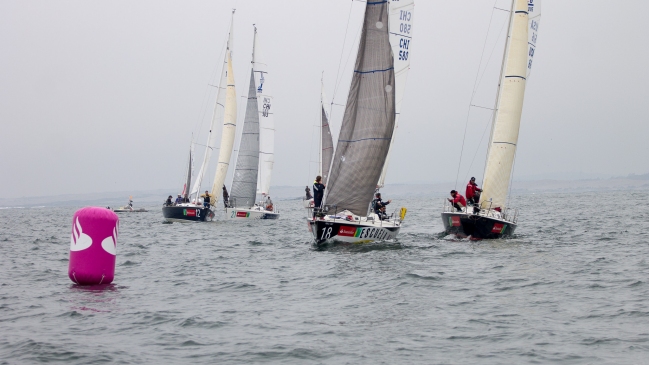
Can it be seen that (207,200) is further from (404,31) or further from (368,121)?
(368,121)

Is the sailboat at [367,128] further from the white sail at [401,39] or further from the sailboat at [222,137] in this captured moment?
the sailboat at [222,137]

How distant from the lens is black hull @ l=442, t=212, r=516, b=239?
891 inches

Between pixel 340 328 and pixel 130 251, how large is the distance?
13.2 metres

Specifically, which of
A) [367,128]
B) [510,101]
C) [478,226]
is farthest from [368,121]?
[510,101]

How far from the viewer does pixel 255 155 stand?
42375mm

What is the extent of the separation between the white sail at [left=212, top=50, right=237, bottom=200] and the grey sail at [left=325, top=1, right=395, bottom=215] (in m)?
21.6

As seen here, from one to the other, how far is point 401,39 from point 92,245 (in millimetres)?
19173

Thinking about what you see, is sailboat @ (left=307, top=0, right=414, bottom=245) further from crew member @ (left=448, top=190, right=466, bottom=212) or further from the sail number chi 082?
the sail number chi 082

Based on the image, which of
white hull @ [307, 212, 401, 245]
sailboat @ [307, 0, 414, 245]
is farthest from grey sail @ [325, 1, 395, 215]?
white hull @ [307, 212, 401, 245]

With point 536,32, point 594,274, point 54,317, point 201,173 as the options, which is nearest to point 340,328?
point 54,317

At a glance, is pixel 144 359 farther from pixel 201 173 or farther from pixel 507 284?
pixel 201 173

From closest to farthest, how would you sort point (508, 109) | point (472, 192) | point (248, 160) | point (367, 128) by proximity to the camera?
point (367, 128)
point (472, 192)
point (508, 109)
point (248, 160)

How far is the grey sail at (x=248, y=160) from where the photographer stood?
136 feet

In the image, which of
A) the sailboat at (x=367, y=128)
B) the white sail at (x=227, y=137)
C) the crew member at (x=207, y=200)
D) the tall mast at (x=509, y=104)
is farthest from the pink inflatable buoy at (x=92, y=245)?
the white sail at (x=227, y=137)
